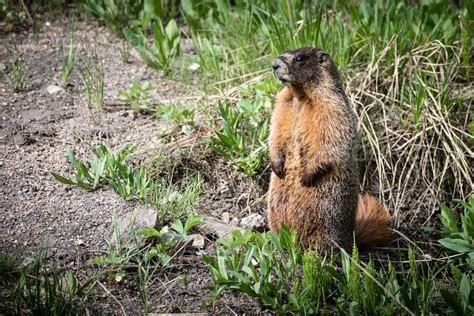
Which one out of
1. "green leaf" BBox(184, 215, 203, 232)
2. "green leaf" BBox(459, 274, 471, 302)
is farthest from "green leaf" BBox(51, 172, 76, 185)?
"green leaf" BBox(459, 274, 471, 302)

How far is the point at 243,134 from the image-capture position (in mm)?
5234

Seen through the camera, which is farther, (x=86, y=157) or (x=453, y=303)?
(x=86, y=157)

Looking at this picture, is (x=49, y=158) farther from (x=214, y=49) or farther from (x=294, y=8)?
(x=294, y=8)

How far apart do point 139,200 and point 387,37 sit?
7.77 ft

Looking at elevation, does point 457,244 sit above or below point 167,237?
below

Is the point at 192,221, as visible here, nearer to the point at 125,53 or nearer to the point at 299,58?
the point at 299,58

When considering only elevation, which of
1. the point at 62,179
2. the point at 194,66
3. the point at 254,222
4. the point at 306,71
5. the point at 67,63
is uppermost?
the point at 306,71

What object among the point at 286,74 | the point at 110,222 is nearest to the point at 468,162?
the point at 286,74

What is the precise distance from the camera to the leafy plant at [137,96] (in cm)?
543

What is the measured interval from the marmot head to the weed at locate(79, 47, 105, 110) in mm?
1460

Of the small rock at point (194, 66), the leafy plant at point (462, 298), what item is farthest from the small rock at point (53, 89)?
the leafy plant at point (462, 298)

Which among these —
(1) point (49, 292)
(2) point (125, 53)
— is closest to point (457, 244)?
(1) point (49, 292)

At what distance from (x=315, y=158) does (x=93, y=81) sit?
177cm

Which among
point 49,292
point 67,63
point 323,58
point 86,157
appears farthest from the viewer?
point 67,63
